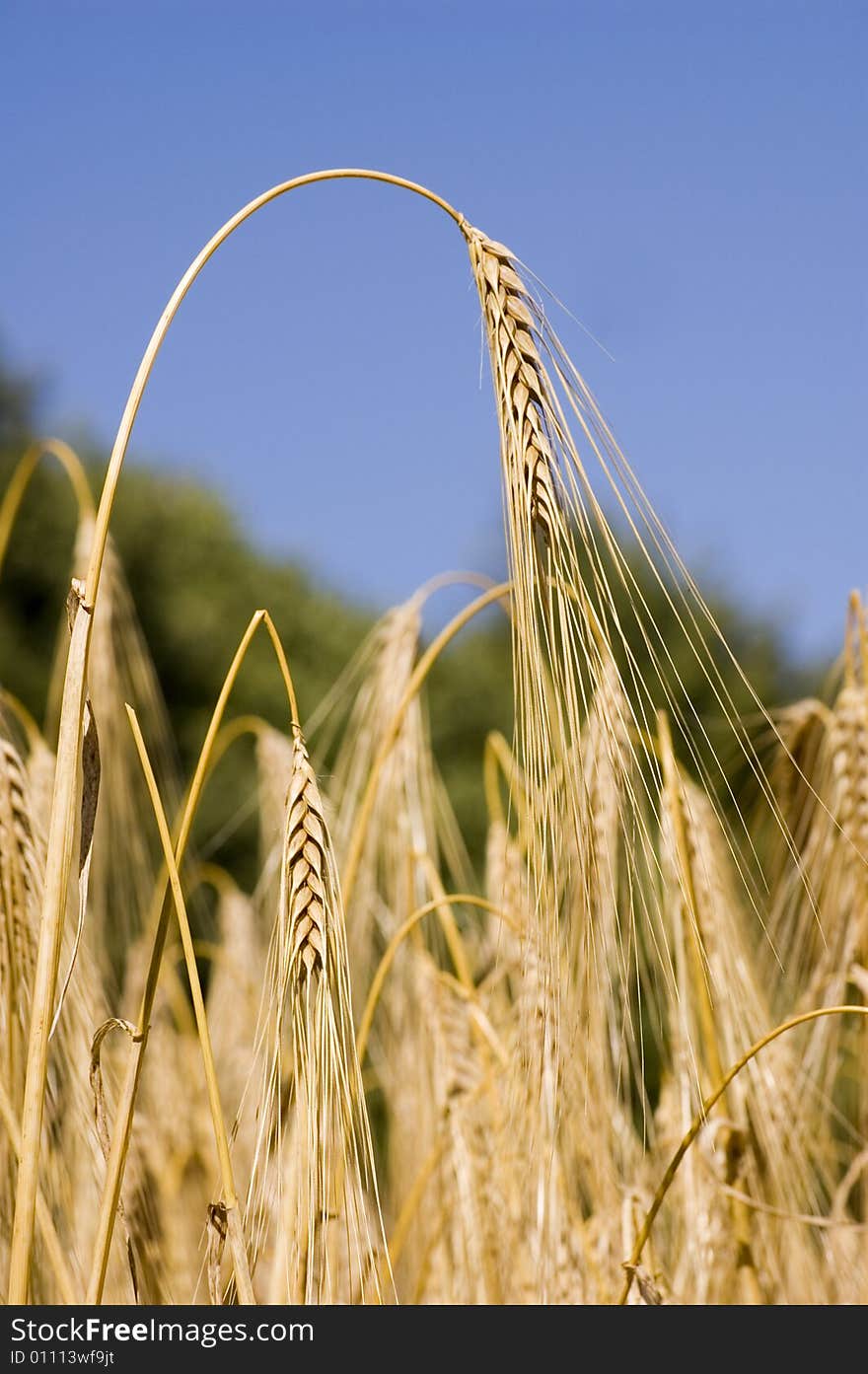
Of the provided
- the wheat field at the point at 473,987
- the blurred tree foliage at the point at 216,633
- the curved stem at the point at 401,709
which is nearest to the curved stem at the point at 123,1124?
the wheat field at the point at 473,987

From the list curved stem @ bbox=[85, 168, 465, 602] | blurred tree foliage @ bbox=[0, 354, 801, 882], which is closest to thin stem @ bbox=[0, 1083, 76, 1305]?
curved stem @ bbox=[85, 168, 465, 602]

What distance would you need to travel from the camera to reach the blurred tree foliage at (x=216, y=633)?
552cm

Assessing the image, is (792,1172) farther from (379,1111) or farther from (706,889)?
(379,1111)

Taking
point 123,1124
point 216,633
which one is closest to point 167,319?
point 123,1124

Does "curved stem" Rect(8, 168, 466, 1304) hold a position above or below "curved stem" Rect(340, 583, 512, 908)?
below

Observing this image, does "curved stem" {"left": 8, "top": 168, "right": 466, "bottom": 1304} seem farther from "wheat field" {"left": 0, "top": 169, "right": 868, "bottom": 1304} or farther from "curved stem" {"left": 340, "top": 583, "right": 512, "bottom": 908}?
"curved stem" {"left": 340, "top": 583, "right": 512, "bottom": 908}

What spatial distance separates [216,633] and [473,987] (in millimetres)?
5064

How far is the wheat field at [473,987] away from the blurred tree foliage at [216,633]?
12.4 ft

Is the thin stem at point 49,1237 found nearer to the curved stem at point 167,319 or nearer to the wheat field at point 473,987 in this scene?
the wheat field at point 473,987

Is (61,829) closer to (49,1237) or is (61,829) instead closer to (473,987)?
(49,1237)

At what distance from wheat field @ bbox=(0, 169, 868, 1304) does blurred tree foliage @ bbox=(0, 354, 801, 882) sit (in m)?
3.77

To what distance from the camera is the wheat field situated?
52 cm

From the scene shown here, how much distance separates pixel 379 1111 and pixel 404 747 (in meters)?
3.90

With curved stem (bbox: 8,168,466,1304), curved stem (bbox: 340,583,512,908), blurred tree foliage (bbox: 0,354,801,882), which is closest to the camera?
curved stem (bbox: 8,168,466,1304)
